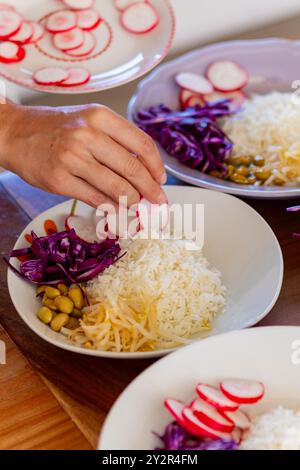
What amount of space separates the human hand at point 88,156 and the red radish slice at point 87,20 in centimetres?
78

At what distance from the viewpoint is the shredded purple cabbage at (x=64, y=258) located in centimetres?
148

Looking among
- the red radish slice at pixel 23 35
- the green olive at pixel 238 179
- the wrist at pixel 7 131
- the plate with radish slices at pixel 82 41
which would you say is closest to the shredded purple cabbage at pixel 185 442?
the wrist at pixel 7 131

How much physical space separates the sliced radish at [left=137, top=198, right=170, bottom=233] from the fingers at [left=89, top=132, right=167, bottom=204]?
0.04 meters

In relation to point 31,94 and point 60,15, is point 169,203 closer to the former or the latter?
point 60,15

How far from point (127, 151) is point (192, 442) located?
615mm

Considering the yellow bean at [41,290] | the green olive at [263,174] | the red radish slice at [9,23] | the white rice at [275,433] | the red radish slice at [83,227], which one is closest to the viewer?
the white rice at [275,433]

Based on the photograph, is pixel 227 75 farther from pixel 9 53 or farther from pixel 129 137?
pixel 129 137

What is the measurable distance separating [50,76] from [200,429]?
1.27m

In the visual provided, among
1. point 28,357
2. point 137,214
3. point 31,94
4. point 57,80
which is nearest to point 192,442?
point 28,357

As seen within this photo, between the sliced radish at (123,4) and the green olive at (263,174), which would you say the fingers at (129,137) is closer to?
the green olive at (263,174)

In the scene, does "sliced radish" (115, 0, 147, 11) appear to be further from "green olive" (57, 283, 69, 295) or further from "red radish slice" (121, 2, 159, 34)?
"green olive" (57, 283, 69, 295)

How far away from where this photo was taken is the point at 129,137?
1.44 metres

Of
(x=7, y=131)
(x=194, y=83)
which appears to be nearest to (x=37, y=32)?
(x=194, y=83)

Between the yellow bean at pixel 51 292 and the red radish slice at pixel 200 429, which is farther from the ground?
the red radish slice at pixel 200 429
